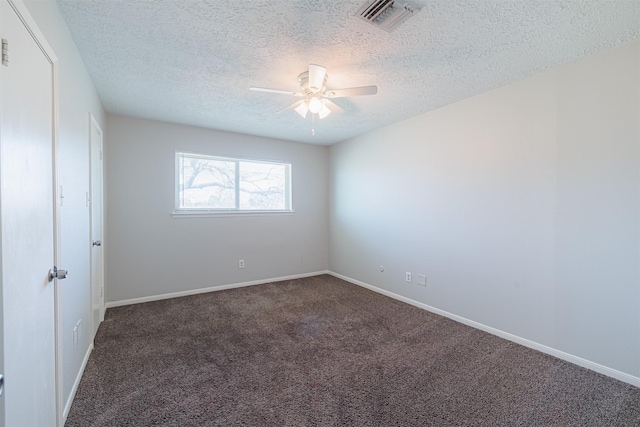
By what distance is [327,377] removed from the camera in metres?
2.04

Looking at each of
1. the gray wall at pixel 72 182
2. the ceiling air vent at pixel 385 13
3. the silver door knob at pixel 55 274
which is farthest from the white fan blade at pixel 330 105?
the silver door knob at pixel 55 274

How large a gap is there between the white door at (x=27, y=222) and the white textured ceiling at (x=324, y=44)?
69cm

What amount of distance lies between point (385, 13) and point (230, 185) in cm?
328

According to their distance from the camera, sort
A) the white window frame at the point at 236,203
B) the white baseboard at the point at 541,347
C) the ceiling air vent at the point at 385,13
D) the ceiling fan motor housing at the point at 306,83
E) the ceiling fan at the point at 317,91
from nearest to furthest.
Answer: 1. the ceiling air vent at the point at 385,13
2. the white baseboard at the point at 541,347
3. the ceiling fan at the point at 317,91
4. the ceiling fan motor housing at the point at 306,83
5. the white window frame at the point at 236,203

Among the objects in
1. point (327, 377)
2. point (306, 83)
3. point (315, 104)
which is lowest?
point (327, 377)

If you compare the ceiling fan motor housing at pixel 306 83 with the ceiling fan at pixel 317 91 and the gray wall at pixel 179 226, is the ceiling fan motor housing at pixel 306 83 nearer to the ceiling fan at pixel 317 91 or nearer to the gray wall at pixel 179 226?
the ceiling fan at pixel 317 91

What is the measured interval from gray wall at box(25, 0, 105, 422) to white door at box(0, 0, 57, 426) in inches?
8.2

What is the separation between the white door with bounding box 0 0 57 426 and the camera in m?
0.95

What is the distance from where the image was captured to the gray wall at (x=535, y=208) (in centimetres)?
201

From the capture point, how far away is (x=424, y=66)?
2.26 meters

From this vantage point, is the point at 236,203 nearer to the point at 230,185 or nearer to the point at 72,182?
the point at 230,185

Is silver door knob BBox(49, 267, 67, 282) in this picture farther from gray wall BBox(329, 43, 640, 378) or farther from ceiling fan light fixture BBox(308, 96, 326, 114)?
gray wall BBox(329, 43, 640, 378)

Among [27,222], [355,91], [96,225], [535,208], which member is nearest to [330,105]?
[355,91]

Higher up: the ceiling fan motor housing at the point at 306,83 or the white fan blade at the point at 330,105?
the ceiling fan motor housing at the point at 306,83
